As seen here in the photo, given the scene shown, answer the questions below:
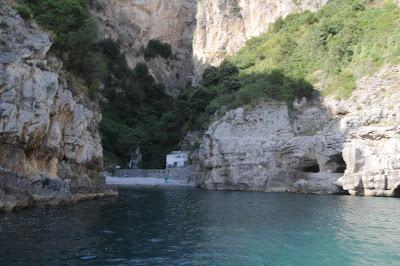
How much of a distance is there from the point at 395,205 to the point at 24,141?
2339 cm

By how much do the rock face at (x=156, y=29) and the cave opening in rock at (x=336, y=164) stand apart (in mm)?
61561

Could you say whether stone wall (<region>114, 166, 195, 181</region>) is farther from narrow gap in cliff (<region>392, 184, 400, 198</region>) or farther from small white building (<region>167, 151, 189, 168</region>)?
narrow gap in cliff (<region>392, 184, 400, 198</region>)

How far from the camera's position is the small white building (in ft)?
211

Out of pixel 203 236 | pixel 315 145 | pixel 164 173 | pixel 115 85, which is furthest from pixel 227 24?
pixel 203 236

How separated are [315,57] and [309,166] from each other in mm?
15267

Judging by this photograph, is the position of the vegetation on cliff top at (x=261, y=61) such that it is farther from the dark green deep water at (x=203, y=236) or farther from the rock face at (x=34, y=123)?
the dark green deep water at (x=203, y=236)

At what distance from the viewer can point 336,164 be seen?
1610 inches

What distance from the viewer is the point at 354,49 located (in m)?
48.4

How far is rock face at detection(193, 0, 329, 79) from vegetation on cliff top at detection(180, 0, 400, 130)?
381 inches

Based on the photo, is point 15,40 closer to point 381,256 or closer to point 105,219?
point 105,219

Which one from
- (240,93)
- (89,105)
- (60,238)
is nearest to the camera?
(60,238)

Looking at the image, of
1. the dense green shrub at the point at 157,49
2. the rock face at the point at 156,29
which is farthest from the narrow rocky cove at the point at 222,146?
the dense green shrub at the point at 157,49

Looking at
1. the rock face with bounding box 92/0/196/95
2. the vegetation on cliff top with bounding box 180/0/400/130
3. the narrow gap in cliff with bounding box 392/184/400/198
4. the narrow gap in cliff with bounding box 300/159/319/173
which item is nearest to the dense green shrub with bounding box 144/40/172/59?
the rock face with bounding box 92/0/196/95

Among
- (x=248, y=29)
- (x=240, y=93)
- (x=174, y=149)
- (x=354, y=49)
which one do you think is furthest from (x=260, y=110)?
(x=248, y=29)
